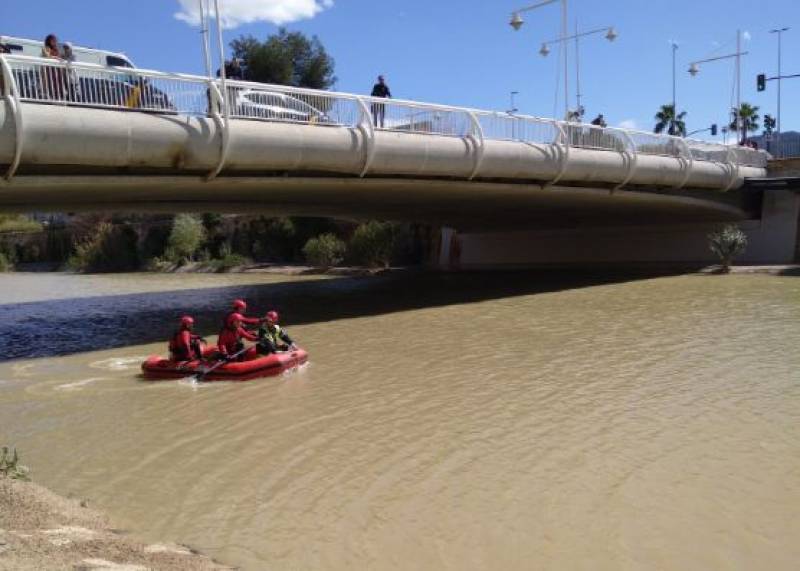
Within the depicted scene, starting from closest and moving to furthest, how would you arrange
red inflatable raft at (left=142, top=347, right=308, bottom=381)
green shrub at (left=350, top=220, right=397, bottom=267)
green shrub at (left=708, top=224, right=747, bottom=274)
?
red inflatable raft at (left=142, top=347, right=308, bottom=381), green shrub at (left=708, top=224, right=747, bottom=274), green shrub at (left=350, top=220, right=397, bottom=267)

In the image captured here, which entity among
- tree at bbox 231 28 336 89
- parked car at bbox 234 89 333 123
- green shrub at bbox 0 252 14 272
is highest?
tree at bbox 231 28 336 89

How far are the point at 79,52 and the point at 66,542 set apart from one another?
14612 millimetres

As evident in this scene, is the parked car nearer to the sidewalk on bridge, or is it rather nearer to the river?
the river

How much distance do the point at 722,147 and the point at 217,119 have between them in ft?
71.1

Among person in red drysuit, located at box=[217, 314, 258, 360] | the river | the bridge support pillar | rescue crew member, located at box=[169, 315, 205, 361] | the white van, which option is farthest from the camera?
the bridge support pillar

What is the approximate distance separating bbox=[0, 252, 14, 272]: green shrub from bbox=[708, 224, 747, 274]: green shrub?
57.7m

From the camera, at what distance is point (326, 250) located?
4228 cm

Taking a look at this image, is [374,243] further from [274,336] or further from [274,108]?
[274,336]

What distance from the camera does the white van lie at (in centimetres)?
1512

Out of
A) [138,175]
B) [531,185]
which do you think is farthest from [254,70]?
[138,175]

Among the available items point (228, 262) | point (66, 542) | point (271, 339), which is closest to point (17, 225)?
point (228, 262)

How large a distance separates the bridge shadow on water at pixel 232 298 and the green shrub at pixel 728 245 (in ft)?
7.53

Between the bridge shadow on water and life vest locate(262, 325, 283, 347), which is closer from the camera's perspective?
life vest locate(262, 325, 283, 347)

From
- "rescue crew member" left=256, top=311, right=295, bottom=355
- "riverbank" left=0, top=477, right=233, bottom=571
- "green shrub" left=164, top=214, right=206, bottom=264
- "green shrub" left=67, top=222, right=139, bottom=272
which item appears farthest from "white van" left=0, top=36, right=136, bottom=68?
"green shrub" left=67, top=222, right=139, bottom=272
